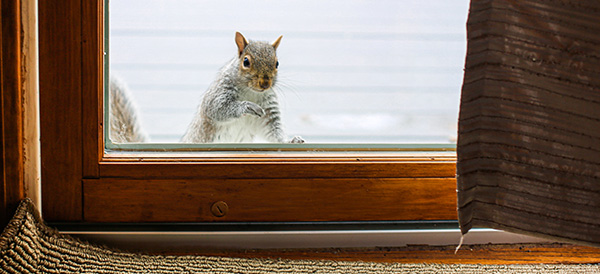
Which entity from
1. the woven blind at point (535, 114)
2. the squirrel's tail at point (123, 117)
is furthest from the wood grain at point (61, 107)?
the woven blind at point (535, 114)

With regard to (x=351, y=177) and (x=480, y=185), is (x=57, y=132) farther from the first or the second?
(x=480, y=185)

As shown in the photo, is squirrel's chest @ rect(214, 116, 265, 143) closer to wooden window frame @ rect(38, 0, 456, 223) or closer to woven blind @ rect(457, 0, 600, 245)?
wooden window frame @ rect(38, 0, 456, 223)

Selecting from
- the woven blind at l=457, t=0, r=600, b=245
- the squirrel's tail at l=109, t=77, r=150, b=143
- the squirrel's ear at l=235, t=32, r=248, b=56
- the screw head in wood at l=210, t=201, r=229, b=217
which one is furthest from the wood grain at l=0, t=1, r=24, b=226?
the woven blind at l=457, t=0, r=600, b=245

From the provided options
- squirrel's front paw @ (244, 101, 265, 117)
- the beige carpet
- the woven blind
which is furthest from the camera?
squirrel's front paw @ (244, 101, 265, 117)

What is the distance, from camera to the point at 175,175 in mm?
804

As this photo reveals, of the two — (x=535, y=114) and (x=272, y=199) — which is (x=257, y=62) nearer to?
(x=272, y=199)

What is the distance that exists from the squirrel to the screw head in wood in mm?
221

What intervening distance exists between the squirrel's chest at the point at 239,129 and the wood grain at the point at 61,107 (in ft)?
1.07

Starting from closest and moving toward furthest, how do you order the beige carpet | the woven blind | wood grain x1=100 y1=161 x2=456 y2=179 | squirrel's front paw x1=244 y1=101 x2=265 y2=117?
the woven blind
the beige carpet
wood grain x1=100 y1=161 x2=456 y2=179
squirrel's front paw x1=244 y1=101 x2=265 y2=117

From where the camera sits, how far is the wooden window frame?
76 cm

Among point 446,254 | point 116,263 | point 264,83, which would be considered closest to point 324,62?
point 264,83

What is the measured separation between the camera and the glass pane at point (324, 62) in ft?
3.20

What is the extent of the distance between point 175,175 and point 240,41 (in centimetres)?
36

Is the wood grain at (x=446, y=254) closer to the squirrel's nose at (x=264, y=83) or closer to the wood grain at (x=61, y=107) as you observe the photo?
the wood grain at (x=61, y=107)
